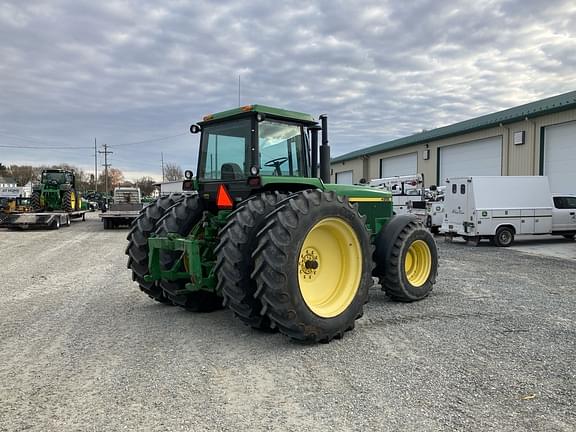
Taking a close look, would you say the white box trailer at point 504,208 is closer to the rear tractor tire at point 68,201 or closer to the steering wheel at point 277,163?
the steering wheel at point 277,163

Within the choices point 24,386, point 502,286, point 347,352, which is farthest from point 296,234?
point 502,286

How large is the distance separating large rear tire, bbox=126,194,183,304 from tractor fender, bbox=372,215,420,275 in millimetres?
2933

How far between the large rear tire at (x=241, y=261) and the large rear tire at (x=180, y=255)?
1394 millimetres

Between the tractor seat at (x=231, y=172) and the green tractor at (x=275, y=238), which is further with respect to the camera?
the tractor seat at (x=231, y=172)

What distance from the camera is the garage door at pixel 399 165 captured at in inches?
1171

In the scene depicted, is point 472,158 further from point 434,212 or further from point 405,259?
point 405,259

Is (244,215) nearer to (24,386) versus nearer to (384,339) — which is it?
A: (384,339)

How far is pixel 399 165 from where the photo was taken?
1240 inches

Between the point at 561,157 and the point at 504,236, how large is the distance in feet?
18.6

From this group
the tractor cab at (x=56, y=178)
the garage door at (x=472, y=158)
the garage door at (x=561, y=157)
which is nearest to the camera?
the garage door at (x=561, y=157)

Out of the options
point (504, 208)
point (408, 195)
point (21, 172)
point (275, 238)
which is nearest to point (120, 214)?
point (408, 195)

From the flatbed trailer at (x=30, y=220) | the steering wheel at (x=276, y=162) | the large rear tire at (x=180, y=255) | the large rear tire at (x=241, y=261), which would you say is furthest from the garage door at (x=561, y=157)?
the flatbed trailer at (x=30, y=220)

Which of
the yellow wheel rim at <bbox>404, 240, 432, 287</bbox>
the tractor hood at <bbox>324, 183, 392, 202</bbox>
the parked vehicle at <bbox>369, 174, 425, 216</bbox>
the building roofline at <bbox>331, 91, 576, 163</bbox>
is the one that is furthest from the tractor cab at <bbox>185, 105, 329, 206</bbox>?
the building roofline at <bbox>331, 91, 576, 163</bbox>

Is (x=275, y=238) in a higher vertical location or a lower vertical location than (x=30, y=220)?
higher
